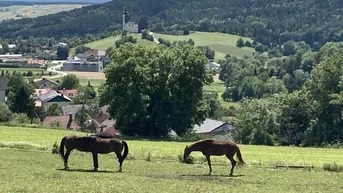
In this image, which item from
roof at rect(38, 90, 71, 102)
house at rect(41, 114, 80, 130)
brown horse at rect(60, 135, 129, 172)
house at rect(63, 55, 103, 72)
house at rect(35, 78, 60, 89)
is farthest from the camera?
house at rect(63, 55, 103, 72)

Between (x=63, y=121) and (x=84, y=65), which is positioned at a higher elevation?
(x=63, y=121)

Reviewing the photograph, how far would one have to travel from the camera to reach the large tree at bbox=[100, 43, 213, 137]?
55188mm

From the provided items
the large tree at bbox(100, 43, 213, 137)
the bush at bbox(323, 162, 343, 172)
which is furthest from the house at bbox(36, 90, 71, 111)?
the bush at bbox(323, 162, 343, 172)

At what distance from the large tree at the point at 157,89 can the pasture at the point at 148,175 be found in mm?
17948

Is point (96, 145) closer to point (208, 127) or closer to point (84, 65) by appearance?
point (208, 127)

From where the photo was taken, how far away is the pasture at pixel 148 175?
2414cm

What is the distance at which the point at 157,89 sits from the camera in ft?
183

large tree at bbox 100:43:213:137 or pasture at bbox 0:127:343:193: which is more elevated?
pasture at bbox 0:127:343:193

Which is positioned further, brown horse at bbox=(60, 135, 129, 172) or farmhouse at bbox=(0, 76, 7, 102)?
farmhouse at bbox=(0, 76, 7, 102)

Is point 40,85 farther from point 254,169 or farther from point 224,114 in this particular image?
point 254,169

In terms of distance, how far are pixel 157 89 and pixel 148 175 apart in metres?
28.4

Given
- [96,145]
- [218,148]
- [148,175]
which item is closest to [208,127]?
[218,148]

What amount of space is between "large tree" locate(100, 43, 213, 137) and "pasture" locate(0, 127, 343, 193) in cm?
1795

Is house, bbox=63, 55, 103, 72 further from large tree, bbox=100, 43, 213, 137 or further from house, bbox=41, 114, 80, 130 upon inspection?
large tree, bbox=100, 43, 213, 137
